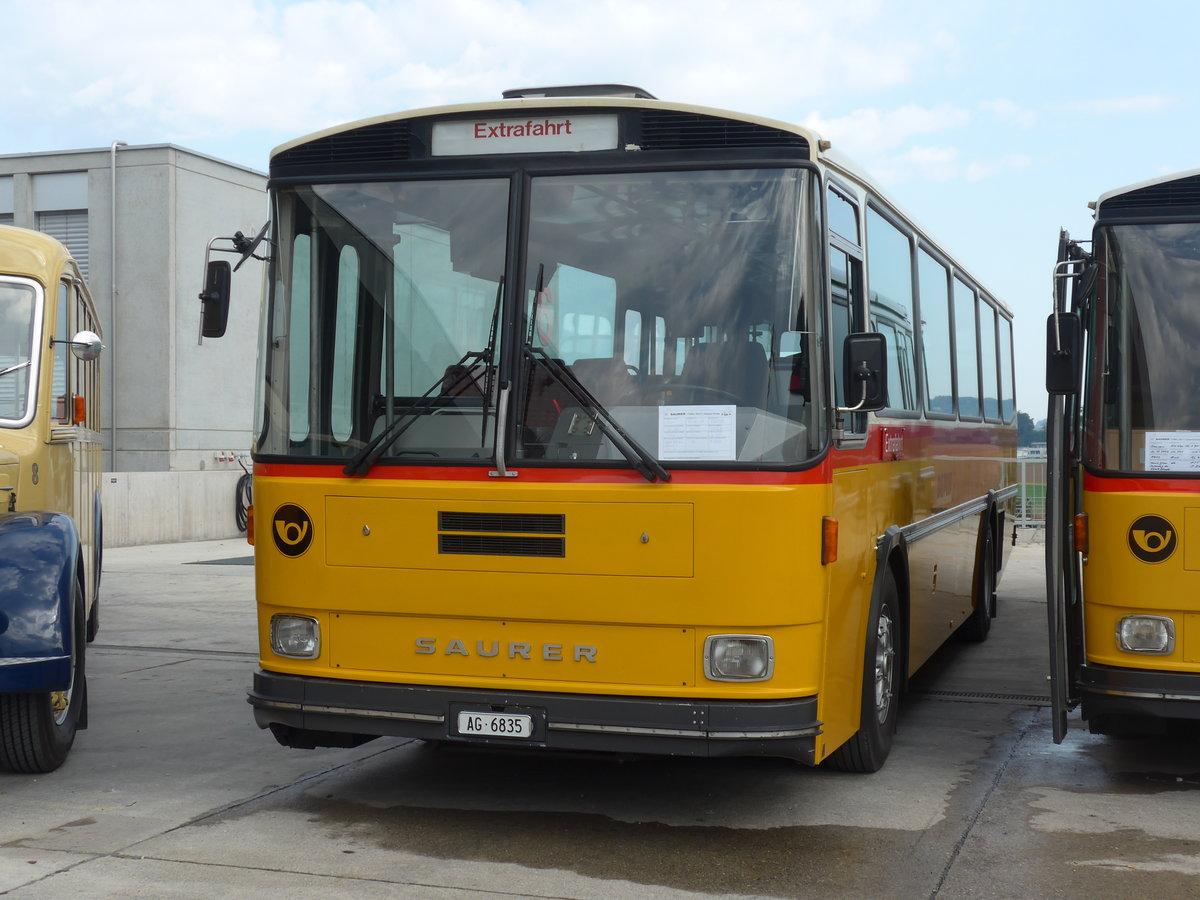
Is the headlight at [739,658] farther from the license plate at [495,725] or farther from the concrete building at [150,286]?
the concrete building at [150,286]

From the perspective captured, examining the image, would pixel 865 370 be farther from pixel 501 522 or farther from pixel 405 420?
pixel 405 420

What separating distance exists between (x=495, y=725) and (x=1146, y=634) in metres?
2.94

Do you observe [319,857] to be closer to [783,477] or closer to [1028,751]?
[783,477]

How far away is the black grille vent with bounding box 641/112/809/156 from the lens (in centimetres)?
588

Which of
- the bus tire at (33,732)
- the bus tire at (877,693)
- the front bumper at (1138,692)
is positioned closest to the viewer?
the front bumper at (1138,692)

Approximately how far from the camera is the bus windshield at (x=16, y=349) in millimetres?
8164

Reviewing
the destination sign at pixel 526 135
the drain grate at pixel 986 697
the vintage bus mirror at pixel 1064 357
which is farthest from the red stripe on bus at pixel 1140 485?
the drain grate at pixel 986 697

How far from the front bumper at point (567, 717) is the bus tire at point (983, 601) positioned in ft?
20.9

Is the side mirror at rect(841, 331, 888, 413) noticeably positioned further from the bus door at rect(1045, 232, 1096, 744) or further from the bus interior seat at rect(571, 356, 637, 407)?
the bus door at rect(1045, 232, 1096, 744)

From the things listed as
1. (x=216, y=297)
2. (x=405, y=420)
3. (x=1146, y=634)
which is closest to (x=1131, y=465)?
(x=1146, y=634)

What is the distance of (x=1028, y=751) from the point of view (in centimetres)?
780

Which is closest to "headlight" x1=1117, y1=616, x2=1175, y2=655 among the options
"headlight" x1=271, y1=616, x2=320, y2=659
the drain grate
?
the drain grate

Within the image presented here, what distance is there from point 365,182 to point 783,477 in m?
2.20

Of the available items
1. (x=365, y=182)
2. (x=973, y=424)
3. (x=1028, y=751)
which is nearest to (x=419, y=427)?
(x=365, y=182)
